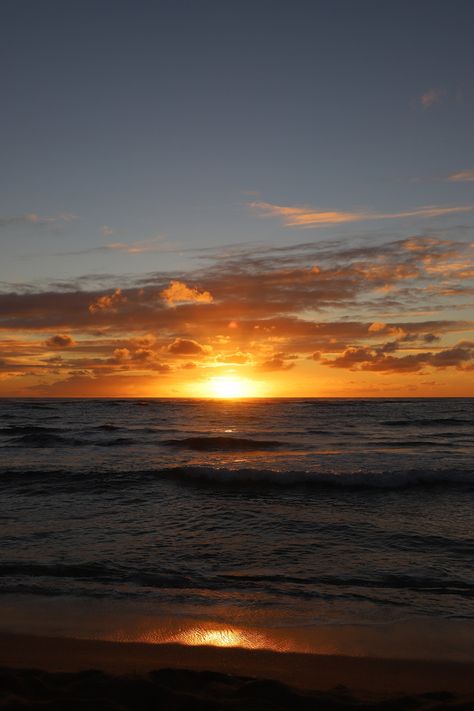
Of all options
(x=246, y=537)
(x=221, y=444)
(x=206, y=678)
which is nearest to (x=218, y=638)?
(x=206, y=678)

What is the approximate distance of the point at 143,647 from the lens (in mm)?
6031

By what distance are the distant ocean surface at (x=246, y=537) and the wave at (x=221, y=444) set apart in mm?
4920

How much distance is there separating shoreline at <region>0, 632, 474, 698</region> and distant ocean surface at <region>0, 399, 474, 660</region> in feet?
3.13

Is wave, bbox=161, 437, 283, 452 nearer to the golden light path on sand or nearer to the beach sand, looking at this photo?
the golden light path on sand

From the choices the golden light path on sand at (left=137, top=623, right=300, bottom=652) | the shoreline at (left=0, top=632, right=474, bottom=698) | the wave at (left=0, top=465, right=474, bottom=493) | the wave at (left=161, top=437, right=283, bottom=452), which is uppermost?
the shoreline at (left=0, top=632, right=474, bottom=698)

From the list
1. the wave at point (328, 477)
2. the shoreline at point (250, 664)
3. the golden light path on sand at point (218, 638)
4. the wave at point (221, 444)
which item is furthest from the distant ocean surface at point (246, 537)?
Answer: the wave at point (221, 444)

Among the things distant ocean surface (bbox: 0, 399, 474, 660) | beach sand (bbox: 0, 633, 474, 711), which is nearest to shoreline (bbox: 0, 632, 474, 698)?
beach sand (bbox: 0, 633, 474, 711)

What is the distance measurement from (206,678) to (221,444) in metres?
27.3

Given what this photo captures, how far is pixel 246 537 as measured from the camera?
11.3m

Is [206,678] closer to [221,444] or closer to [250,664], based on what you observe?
[250,664]

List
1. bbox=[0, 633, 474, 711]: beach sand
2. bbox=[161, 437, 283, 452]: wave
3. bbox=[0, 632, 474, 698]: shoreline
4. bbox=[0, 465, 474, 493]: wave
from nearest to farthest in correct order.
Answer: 1. bbox=[0, 633, 474, 711]: beach sand
2. bbox=[0, 632, 474, 698]: shoreline
3. bbox=[0, 465, 474, 493]: wave
4. bbox=[161, 437, 283, 452]: wave

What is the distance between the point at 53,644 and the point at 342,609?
385cm

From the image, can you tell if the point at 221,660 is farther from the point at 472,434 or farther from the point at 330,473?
the point at 472,434

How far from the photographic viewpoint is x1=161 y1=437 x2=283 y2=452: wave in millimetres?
30797
